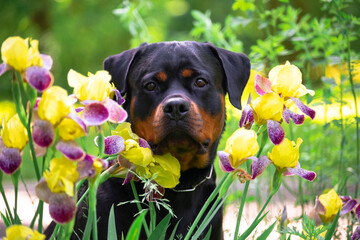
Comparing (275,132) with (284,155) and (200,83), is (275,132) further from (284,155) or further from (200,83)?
(200,83)

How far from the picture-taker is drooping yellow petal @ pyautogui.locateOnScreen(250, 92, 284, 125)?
1.66 metres

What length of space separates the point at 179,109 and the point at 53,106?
117cm

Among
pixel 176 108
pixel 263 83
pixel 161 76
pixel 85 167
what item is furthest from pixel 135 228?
pixel 161 76

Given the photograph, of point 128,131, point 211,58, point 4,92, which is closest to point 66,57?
point 4,92

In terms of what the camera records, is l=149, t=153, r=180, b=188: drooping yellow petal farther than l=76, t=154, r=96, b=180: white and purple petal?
Yes

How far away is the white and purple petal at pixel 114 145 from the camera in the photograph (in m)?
1.60

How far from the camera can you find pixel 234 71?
2.94 metres

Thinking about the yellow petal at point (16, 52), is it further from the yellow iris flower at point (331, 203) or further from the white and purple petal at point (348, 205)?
the white and purple petal at point (348, 205)

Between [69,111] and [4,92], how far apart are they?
47.2 ft

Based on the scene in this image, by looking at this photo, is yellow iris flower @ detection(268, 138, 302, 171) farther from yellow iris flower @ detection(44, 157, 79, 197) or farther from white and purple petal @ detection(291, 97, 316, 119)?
yellow iris flower @ detection(44, 157, 79, 197)

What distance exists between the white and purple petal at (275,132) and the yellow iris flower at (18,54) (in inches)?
28.6

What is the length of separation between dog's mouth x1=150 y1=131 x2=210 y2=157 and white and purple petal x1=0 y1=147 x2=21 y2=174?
106cm

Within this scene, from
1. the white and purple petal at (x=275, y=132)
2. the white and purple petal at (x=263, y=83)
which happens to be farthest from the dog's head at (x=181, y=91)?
the white and purple petal at (x=275, y=132)

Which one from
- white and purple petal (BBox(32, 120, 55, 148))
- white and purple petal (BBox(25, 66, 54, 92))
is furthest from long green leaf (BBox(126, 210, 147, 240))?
white and purple petal (BBox(25, 66, 54, 92))
